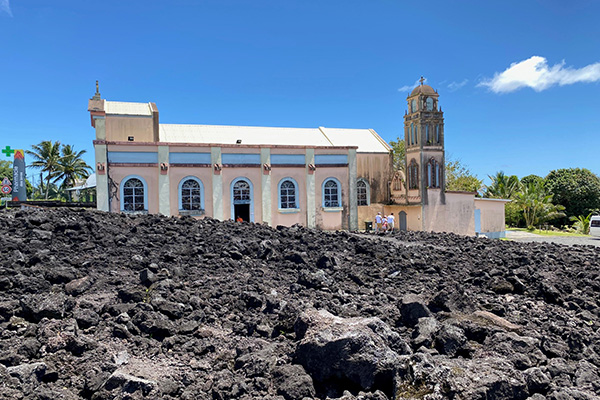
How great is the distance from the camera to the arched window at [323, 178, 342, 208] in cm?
2399

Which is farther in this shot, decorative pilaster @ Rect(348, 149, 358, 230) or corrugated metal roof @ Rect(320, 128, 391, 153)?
corrugated metal roof @ Rect(320, 128, 391, 153)

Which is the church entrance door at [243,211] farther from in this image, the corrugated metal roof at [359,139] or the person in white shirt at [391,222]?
the corrugated metal roof at [359,139]

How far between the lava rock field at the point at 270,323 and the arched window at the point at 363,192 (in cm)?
1710

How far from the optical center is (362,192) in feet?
87.6

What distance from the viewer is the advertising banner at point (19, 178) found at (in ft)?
73.1

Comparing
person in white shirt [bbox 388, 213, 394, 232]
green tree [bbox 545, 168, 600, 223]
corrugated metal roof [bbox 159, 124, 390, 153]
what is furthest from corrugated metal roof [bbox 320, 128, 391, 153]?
green tree [bbox 545, 168, 600, 223]

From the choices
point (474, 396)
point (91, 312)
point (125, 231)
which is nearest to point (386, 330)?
point (474, 396)

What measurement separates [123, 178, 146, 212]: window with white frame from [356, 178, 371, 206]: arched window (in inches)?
494

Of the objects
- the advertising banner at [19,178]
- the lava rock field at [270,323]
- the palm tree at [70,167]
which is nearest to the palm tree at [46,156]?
the palm tree at [70,167]

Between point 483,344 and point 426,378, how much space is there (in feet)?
4.75

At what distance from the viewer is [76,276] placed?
22.1 feet

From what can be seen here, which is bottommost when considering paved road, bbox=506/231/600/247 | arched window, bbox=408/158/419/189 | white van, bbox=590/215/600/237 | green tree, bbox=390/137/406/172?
paved road, bbox=506/231/600/247

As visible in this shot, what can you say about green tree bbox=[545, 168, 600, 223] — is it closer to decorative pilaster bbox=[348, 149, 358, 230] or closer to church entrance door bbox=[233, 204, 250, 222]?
decorative pilaster bbox=[348, 149, 358, 230]

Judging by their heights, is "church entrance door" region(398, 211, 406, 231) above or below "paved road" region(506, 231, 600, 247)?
above
